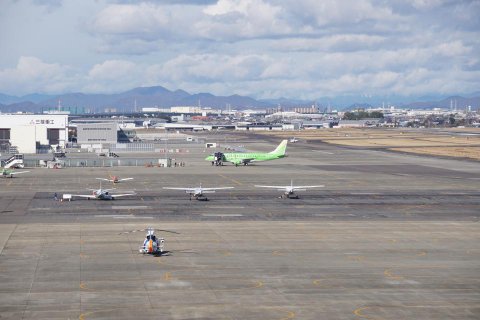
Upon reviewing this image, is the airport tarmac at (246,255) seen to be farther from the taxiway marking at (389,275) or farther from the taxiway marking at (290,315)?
the taxiway marking at (389,275)

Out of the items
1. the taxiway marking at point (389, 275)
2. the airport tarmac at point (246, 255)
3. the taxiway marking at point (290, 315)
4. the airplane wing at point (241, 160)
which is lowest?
the taxiway marking at point (290, 315)

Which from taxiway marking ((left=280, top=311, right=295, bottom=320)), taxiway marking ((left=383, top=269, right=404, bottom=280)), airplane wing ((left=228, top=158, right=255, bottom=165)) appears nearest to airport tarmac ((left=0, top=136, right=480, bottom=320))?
taxiway marking ((left=280, top=311, right=295, bottom=320))

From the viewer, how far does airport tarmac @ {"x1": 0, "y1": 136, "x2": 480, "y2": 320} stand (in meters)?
45.6

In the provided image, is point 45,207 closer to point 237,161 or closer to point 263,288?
point 263,288

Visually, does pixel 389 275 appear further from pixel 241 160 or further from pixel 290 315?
pixel 241 160

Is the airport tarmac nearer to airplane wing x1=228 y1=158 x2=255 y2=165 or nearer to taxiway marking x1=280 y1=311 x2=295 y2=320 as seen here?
taxiway marking x1=280 y1=311 x2=295 y2=320

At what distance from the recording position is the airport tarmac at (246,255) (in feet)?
149

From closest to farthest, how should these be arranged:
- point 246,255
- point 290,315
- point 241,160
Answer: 1. point 290,315
2. point 246,255
3. point 241,160

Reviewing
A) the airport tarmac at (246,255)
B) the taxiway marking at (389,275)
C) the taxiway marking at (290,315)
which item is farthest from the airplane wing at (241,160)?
the taxiway marking at (290,315)

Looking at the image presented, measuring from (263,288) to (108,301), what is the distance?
9711mm

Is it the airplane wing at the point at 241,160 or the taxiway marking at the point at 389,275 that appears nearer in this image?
the taxiway marking at the point at 389,275

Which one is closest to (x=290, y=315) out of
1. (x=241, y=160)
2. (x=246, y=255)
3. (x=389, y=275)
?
(x=389, y=275)

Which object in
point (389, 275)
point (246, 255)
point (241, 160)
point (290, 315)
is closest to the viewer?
point (290, 315)

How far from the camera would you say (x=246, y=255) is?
60.4 m
